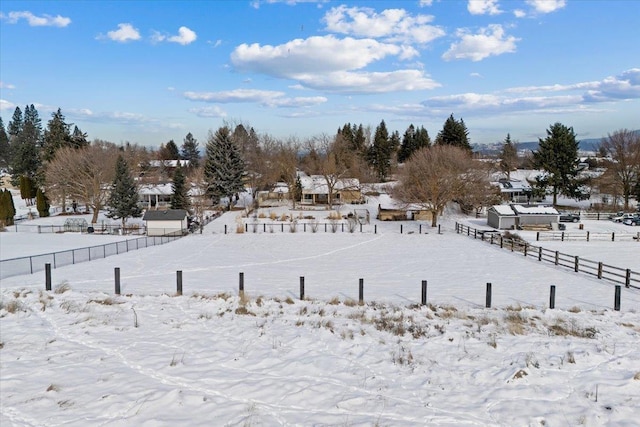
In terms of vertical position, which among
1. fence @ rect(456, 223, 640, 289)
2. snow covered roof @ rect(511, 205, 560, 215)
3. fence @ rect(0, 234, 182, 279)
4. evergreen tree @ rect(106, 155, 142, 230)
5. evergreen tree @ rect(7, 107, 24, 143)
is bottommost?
fence @ rect(456, 223, 640, 289)

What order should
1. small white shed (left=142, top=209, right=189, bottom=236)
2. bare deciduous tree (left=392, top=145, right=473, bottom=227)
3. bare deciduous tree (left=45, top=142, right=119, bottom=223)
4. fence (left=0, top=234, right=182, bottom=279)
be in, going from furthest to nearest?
bare deciduous tree (left=45, top=142, right=119, bottom=223) < bare deciduous tree (left=392, top=145, right=473, bottom=227) < small white shed (left=142, top=209, right=189, bottom=236) < fence (left=0, top=234, right=182, bottom=279)

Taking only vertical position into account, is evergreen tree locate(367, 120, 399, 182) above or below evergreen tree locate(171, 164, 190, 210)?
above

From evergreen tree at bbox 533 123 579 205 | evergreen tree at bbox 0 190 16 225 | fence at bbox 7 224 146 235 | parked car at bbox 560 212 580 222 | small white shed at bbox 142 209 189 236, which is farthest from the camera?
evergreen tree at bbox 533 123 579 205

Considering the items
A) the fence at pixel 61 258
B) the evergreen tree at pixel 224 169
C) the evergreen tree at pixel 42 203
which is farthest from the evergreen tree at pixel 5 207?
the fence at pixel 61 258

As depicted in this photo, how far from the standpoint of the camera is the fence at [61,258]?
18.8 metres

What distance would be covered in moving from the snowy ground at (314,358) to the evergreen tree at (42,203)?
143ft

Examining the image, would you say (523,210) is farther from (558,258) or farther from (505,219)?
(558,258)

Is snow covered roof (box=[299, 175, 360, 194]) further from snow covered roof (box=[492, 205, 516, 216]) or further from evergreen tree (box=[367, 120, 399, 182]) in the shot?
evergreen tree (box=[367, 120, 399, 182])

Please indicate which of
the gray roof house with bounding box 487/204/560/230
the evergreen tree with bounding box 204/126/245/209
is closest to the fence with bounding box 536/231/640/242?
the gray roof house with bounding box 487/204/560/230

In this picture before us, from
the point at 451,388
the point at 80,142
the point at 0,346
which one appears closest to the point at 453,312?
the point at 451,388

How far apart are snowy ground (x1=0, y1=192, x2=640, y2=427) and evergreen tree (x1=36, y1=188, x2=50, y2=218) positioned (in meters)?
43.7

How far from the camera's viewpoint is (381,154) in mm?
87688

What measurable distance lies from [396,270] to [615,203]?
49.7 m

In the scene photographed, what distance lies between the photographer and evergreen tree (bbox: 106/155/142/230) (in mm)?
47500
